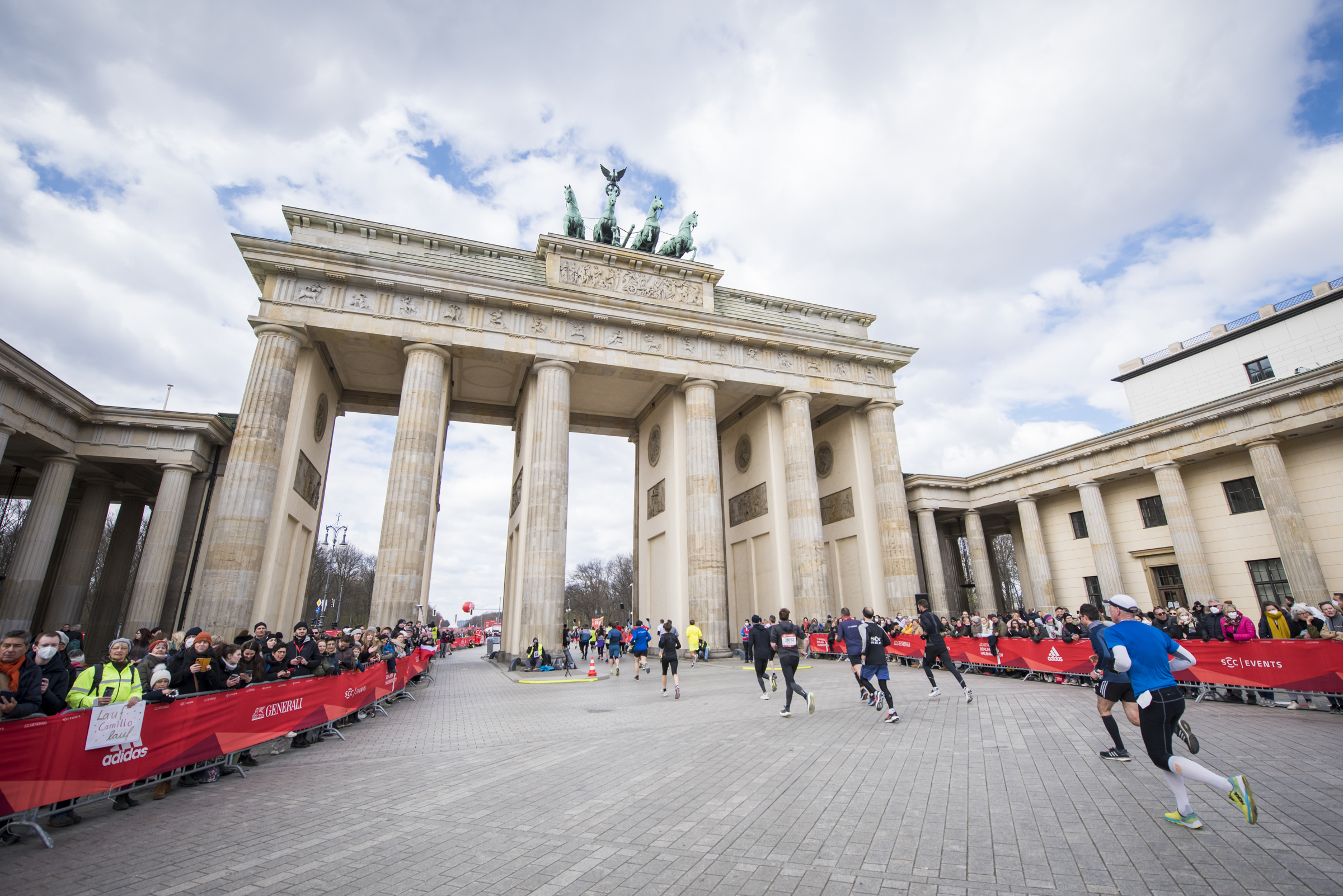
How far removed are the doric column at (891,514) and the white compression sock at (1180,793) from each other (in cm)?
2046

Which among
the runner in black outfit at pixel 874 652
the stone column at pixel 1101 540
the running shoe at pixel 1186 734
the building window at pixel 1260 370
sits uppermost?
the building window at pixel 1260 370

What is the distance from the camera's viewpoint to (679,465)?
2522 centimetres

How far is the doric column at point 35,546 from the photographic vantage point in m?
17.6

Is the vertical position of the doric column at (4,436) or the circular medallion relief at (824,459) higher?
the circular medallion relief at (824,459)

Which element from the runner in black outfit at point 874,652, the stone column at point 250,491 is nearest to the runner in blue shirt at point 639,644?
the runner in black outfit at point 874,652

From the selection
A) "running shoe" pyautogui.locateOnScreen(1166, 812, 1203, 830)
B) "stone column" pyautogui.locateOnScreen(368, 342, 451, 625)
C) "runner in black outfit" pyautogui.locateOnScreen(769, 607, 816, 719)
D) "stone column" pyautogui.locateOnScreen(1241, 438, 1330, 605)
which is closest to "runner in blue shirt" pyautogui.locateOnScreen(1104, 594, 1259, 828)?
"running shoe" pyautogui.locateOnScreen(1166, 812, 1203, 830)

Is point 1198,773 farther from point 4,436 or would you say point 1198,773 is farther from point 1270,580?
point 4,436

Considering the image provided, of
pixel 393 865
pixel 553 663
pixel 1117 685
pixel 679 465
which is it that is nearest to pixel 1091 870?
pixel 1117 685

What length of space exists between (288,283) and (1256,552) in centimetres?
3704

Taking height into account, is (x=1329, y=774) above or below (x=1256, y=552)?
below

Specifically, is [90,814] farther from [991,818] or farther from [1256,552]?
[1256,552]

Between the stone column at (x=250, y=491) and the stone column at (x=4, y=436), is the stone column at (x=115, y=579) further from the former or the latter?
the stone column at (x=250, y=491)

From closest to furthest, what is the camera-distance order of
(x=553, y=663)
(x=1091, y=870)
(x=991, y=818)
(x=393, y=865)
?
(x=1091, y=870) < (x=393, y=865) < (x=991, y=818) < (x=553, y=663)

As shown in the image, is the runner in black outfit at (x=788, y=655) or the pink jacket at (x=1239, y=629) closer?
the runner in black outfit at (x=788, y=655)
